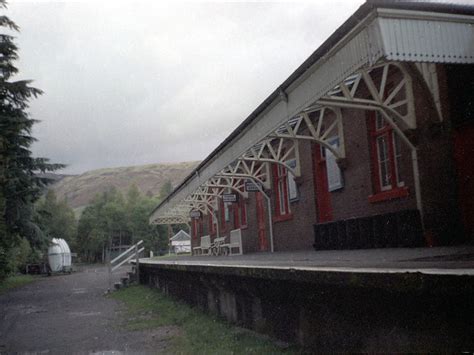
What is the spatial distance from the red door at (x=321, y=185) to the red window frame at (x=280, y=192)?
195 cm

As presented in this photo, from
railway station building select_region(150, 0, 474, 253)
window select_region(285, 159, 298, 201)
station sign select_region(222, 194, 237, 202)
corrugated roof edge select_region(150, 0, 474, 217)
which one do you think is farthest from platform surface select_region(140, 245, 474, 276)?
station sign select_region(222, 194, 237, 202)

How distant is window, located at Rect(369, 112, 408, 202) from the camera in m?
9.39

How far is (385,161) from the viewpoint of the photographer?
9812mm

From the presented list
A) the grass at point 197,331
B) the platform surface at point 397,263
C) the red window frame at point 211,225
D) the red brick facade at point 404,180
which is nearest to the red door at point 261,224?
the red brick facade at point 404,180

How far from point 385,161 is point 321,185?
283cm

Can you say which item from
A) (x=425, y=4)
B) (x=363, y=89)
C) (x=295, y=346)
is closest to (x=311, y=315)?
(x=295, y=346)

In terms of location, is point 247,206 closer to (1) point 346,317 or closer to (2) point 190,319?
(2) point 190,319

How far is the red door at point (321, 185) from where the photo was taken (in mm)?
12297

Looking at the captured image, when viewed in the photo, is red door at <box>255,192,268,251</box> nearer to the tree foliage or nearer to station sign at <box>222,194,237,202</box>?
station sign at <box>222,194,237,202</box>

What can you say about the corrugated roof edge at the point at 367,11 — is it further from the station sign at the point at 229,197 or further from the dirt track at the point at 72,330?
the station sign at the point at 229,197

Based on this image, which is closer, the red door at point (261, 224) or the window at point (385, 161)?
the window at point (385, 161)

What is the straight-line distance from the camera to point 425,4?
585 centimetres

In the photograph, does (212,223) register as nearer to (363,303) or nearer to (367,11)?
(367,11)

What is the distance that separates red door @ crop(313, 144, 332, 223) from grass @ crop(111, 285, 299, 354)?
4311 millimetres
